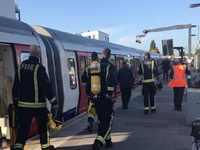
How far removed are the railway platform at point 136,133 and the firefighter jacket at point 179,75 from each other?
3.05 feet

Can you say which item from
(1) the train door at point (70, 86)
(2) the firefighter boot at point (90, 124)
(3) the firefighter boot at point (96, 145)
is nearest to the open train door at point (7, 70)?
(3) the firefighter boot at point (96, 145)

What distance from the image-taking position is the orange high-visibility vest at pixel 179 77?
32.1 ft

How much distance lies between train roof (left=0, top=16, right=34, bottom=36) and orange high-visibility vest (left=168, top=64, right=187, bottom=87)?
17.2ft

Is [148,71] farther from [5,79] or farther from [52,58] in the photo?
[5,79]

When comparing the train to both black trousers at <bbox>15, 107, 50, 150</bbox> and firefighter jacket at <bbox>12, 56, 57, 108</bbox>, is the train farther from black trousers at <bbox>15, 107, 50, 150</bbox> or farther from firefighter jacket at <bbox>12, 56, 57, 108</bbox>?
black trousers at <bbox>15, 107, 50, 150</bbox>

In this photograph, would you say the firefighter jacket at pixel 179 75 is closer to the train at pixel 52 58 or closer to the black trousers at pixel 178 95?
the black trousers at pixel 178 95

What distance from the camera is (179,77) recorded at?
32.3 feet

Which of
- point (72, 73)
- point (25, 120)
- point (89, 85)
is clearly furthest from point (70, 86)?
point (25, 120)

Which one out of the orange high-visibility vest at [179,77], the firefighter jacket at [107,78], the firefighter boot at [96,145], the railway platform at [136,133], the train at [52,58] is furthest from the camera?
the orange high-visibility vest at [179,77]

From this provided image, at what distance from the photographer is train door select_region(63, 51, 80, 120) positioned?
813cm

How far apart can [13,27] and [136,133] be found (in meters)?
3.62

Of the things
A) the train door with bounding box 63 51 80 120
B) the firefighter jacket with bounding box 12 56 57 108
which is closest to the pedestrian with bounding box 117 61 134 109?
the train door with bounding box 63 51 80 120

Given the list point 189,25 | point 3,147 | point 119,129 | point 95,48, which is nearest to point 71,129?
point 119,129

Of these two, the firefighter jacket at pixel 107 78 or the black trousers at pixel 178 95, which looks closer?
the firefighter jacket at pixel 107 78
